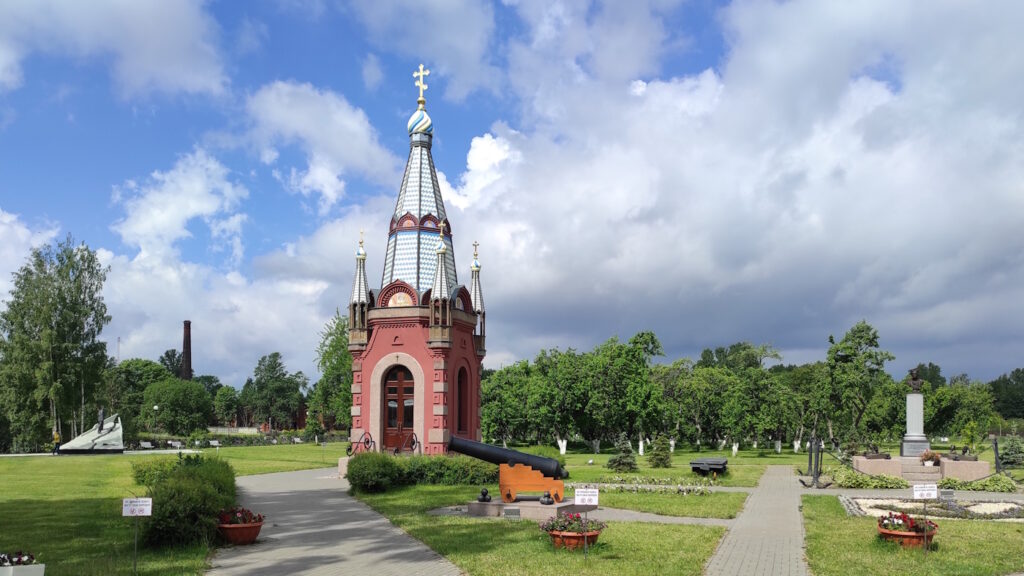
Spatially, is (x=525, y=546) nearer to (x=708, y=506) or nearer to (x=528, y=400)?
(x=708, y=506)

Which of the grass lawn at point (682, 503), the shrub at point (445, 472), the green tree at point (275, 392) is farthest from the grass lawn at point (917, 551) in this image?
the green tree at point (275, 392)

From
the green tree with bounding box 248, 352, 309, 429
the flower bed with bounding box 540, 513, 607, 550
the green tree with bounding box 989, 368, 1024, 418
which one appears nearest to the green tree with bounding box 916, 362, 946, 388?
the green tree with bounding box 989, 368, 1024, 418

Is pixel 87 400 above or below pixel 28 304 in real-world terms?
below

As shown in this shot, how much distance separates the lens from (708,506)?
21.5 meters

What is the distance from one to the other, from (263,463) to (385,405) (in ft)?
44.3

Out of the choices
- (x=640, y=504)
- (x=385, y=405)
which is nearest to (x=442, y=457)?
(x=385, y=405)

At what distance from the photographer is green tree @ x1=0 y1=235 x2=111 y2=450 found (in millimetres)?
49531

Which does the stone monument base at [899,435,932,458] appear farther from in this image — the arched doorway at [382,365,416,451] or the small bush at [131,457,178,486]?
the small bush at [131,457,178,486]

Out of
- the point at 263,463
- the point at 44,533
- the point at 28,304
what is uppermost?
the point at 28,304

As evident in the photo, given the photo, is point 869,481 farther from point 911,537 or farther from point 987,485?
point 911,537

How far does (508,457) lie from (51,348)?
40.7 m

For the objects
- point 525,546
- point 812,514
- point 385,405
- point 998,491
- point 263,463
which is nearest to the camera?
point 525,546

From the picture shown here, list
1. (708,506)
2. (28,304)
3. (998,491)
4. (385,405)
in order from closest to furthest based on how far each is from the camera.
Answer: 1. (708,506)
2. (998,491)
3. (385,405)
4. (28,304)

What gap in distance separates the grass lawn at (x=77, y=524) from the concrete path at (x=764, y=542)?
8844 mm
